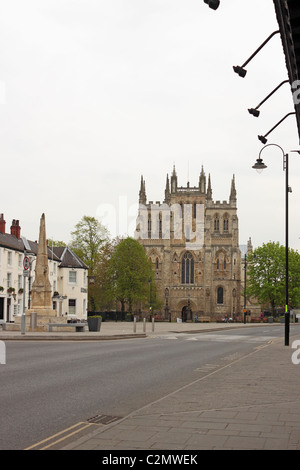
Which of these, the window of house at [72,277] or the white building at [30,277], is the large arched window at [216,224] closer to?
the white building at [30,277]

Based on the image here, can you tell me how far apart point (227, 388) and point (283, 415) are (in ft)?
10.4

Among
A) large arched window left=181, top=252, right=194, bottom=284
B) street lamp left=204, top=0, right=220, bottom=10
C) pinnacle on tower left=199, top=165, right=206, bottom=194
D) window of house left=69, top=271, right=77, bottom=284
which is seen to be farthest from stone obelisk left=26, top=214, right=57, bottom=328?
pinnacle on tower left=199, top=165, right=206, bottom=194

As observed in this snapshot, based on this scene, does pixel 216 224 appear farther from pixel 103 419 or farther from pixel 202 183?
pixel 103 419

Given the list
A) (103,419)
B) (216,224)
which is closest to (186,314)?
(216,224)

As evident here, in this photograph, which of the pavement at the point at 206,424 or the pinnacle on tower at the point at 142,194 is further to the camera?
the pinnacle on tower at the point at 142,194

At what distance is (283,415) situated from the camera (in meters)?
8.14

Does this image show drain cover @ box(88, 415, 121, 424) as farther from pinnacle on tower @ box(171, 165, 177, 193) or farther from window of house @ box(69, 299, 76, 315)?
pinnacle on tower @ box(171, 165, 177, 193)

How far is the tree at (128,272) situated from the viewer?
274 feet

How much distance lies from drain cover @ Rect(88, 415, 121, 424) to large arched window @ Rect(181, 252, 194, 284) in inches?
3966

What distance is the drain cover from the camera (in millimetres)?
7910

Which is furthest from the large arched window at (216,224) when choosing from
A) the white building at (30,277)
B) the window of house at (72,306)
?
the window of house at (72,306)

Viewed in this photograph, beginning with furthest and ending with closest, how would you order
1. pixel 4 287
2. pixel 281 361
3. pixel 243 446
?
pixel 4 287 → pixel 281 361 → pixel 243 446

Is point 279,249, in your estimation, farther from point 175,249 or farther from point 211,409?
point 211,409
